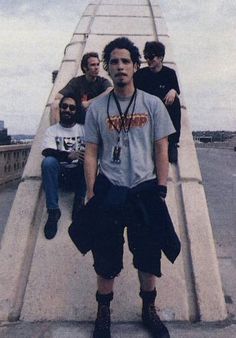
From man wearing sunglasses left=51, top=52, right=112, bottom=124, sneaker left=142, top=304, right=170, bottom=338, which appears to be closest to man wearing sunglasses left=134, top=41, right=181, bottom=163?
man wearing sunglasses left=51, top=52, right=112, bottom=124

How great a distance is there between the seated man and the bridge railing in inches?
237

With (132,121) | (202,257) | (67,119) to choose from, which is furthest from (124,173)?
(67,119)

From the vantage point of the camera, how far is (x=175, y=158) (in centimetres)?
468

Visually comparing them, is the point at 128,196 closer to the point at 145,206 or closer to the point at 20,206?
the point at 145,206

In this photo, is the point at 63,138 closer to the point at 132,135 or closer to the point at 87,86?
the point at 87,86

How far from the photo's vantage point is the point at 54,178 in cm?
407

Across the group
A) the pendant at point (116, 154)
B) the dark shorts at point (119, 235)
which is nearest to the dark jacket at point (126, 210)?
the dark shorts at point (119, 235)

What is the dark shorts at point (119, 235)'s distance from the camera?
2916 mm

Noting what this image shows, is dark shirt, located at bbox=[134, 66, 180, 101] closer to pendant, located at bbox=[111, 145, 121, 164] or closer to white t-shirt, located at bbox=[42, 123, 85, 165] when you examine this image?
white t-shirt, located at bbox=[42, 123, 85, 165]

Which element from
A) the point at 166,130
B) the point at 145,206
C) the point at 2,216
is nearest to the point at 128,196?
the point at 145,206

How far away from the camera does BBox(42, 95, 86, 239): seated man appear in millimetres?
4039

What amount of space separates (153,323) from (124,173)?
105 centimetres

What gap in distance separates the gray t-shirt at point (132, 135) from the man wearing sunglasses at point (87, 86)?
5.64 ft

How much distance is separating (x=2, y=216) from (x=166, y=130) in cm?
477
